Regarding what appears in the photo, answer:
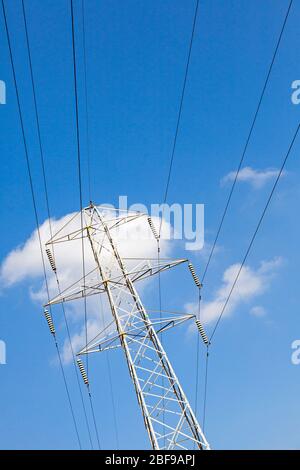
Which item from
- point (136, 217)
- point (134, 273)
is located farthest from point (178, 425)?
point (136, 217)

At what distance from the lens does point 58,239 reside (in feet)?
74.9

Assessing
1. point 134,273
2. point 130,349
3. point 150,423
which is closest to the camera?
point 150,423

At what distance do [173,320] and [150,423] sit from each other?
162 inches

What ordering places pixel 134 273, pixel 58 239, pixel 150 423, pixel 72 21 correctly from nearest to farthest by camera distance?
1. pixel 72 21
2. pixel 150 423
3. pixel 134 273
4. pixel 58 239

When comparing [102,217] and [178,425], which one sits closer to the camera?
[178,425]

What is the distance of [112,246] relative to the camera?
854 inches

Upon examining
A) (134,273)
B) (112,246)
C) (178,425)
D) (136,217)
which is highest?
(136,217)

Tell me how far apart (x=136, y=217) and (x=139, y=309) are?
15.9ft

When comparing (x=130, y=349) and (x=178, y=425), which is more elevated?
(x=130, y=349)
